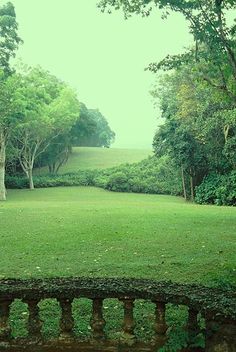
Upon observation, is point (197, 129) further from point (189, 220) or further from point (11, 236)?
point (11, 236)

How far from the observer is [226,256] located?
37.0 ft

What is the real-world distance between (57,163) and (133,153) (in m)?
19.2

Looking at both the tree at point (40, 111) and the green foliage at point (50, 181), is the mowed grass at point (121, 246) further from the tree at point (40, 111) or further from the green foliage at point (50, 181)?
the green foliage at point (50, 181)

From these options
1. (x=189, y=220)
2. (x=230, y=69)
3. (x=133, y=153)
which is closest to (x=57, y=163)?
(x=133, y=153)

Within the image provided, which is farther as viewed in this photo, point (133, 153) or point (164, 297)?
point (133, 153)

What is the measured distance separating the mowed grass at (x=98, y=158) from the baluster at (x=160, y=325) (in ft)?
198

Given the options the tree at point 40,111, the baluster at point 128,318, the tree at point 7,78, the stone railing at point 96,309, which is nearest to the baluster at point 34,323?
the stone railing at point 96,309

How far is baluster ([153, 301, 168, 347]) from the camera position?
432 centimetres

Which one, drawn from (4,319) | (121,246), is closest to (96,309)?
(4,319)

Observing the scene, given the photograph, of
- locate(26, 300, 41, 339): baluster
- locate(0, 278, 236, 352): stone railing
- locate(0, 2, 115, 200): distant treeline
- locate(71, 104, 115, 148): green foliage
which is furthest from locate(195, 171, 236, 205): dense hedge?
locate(71, 104, 115, 148): green foliage

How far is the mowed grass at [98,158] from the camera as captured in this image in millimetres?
68250

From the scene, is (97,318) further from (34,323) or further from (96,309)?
(34,323)

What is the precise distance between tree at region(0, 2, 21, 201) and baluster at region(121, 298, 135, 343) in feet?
102

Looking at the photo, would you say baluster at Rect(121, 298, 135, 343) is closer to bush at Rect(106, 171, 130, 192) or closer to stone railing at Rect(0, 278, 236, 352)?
stone railing at Rect(0, 278, 236, 352)
